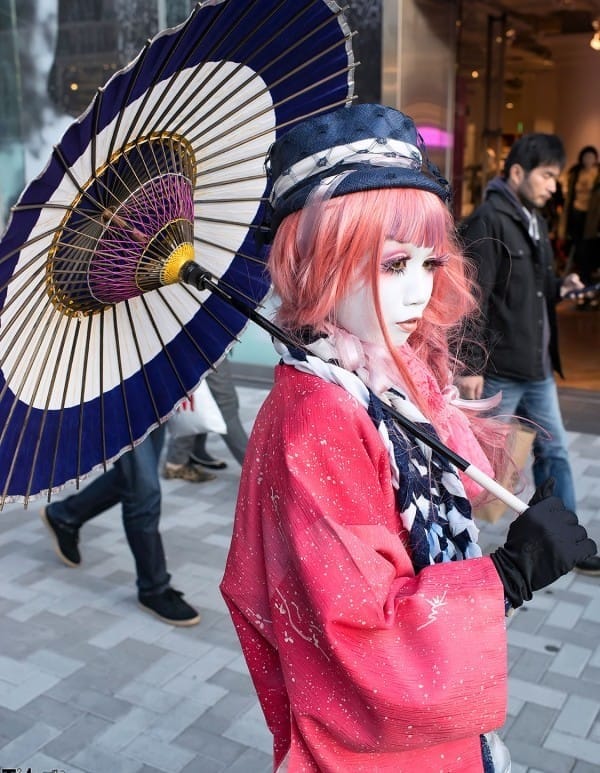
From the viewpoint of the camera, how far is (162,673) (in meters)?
3.11

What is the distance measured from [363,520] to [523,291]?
2841 mm

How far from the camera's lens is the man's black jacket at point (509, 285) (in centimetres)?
373

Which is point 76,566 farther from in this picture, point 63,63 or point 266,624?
point 63,63

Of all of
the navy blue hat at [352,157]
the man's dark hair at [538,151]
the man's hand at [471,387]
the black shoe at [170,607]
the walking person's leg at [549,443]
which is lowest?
the black shoe at [170,607]

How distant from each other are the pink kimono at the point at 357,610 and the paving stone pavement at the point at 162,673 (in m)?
1.56

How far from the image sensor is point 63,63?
7.90 metres

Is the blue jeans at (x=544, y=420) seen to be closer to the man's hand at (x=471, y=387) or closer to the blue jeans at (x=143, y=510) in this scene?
the man's hand at (x=471, y=387)

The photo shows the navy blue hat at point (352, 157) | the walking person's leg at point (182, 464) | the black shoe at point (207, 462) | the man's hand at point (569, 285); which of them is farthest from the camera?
the black shoe at point (207, 462)

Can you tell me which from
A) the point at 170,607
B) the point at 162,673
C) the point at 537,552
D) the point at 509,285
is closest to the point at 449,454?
the point at 537,552

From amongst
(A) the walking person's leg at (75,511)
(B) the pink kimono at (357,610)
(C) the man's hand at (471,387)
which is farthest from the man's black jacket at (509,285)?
(B) the pink kimono at (357,610)

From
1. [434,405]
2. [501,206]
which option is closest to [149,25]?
[501,206]

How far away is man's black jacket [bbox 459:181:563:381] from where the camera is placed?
3.73 meters

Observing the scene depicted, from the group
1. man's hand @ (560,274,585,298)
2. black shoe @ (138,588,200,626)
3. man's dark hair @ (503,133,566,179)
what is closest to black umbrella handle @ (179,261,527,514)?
black shoe @ (138,588,200,626)

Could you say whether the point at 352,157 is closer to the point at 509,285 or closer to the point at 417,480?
the point at 417,480
